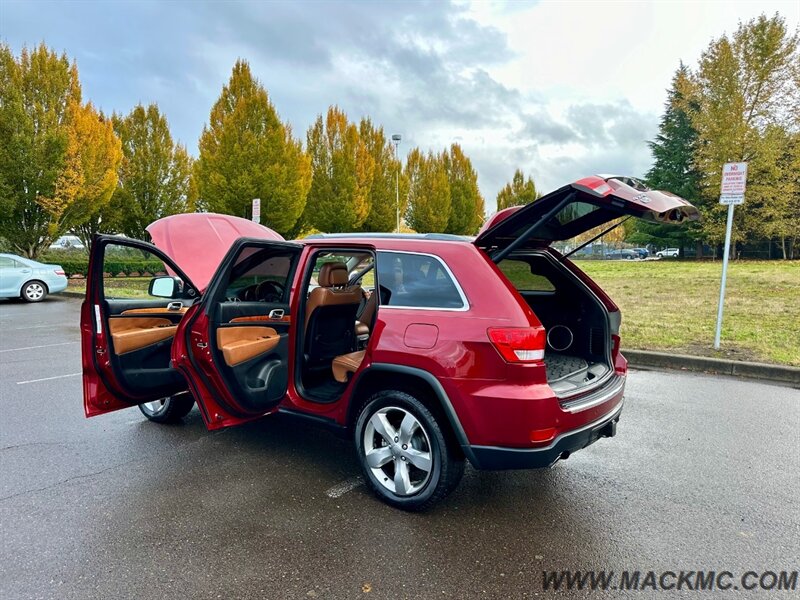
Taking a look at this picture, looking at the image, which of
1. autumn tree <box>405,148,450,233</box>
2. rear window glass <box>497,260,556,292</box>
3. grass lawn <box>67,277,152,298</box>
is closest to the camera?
rear window glass <box>497,260,556,292</box>

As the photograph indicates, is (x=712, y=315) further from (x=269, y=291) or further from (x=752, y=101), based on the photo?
(x=752, y=101)

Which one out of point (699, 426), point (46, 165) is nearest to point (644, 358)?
point (699, 426)

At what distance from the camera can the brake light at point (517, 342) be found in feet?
8.70

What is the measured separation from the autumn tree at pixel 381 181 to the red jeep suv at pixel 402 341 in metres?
29.0

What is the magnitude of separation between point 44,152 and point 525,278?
20.2 m

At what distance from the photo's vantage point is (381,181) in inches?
Answer: 1318

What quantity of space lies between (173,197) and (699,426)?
26.3 m

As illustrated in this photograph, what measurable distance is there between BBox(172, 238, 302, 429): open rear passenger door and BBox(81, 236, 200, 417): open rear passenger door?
0.58m

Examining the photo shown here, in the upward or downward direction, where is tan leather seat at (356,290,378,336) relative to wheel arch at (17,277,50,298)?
upward

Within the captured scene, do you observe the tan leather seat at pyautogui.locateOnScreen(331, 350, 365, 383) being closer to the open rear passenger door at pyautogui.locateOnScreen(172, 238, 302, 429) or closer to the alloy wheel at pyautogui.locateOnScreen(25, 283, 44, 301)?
the open rear passenger door at pyautogui.locateOnScreen(172, 238, 302, 429)

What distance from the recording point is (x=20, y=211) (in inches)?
722

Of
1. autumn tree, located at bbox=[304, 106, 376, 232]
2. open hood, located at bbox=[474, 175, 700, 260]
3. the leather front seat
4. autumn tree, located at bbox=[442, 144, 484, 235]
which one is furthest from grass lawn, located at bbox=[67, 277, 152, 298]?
autumn tree, located at bbox=[442, 144, 484, 235]

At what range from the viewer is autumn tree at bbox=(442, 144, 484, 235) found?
43.0 meters

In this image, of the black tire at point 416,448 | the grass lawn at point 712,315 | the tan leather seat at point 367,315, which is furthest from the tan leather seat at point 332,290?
the grass lawn at point 712,315
